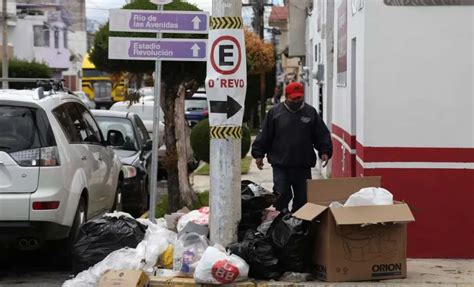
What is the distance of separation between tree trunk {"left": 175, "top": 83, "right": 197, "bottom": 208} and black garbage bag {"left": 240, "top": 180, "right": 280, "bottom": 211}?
4062mm

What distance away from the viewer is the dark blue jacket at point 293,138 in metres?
8.35

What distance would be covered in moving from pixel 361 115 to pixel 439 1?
→ 132cm

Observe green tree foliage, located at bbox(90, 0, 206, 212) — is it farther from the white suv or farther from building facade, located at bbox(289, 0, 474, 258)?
building facade, located at bbox(289, 0, 474, 258)

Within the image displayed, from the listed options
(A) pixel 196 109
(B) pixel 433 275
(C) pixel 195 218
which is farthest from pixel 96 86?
(B) pixel 433 275

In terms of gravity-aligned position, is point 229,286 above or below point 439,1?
below

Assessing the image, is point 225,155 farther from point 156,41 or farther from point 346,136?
point 346,136

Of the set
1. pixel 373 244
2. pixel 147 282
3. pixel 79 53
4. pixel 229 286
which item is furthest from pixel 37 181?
pixel 79 53

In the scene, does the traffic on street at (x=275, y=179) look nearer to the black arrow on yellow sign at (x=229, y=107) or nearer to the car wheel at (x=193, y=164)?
the black arrow on yellow sign at (x=229, y=107)

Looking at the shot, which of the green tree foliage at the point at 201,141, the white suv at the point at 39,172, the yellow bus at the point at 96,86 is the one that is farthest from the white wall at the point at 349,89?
the yellow bus at the point at 96,86

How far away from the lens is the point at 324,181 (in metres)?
7.09

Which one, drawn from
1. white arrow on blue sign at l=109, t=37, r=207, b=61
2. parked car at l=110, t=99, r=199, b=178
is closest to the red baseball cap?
white arrow on blue sign at l=109, t=37, r=207, b=61

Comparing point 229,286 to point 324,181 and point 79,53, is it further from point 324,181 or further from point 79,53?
point 79,53

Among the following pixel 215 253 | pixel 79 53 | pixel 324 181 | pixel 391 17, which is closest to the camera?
pixel 215 253

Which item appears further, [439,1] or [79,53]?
[79,53]
